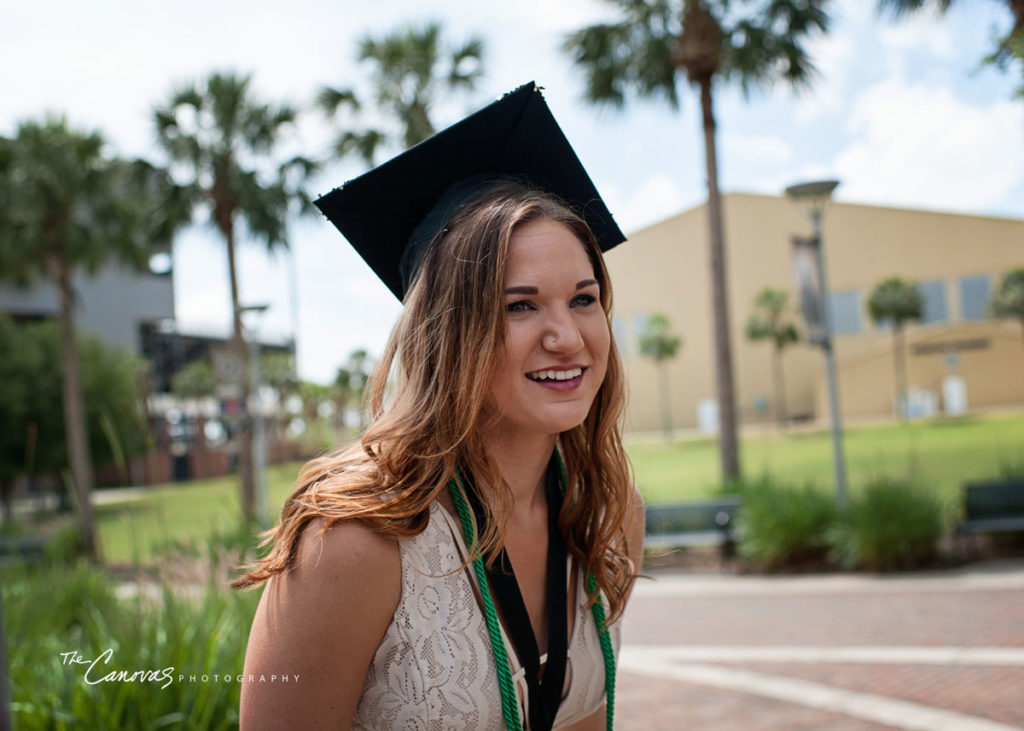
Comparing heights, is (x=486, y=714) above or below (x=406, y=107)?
below

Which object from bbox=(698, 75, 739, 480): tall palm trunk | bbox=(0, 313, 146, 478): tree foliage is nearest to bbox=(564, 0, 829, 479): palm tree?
bbox=(698, 75, 739, 480): tall palm trunk

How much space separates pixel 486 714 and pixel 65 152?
21603mm

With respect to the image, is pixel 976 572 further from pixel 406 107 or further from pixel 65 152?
pixel 65 152

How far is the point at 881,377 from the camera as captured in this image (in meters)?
51.6

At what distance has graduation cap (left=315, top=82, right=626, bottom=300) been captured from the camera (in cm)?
184

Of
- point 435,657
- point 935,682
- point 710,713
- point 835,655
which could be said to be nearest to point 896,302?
point 835,655

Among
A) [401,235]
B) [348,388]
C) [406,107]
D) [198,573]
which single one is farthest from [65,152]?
[348,388]

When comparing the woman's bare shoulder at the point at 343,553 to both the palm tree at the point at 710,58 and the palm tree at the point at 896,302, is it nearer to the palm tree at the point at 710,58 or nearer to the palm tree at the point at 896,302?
the palm tree at the point at 710,58

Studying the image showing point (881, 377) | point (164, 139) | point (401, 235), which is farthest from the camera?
point (881, 377)

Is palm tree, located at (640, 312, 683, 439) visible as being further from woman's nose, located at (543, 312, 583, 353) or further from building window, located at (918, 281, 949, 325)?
woman's nose, located at (543, 312, 583, 353)

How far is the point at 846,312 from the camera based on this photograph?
5600 centimetres

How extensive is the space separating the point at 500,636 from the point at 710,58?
48.0 ft

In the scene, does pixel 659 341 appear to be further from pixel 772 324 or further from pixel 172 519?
pixel 172 519

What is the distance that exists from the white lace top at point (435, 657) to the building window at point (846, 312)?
5717cm
